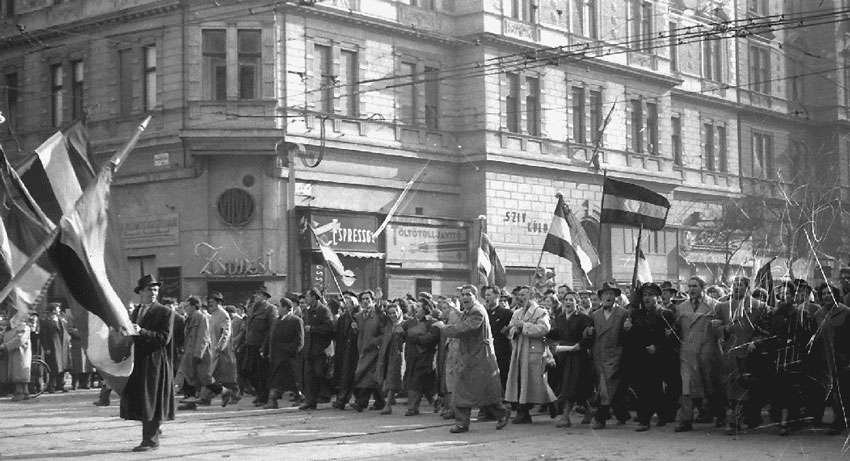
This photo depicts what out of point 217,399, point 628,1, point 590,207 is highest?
point 628,1

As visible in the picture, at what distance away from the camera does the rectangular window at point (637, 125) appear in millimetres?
47688

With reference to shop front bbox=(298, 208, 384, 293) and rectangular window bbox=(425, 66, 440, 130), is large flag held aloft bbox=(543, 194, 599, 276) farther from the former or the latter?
rectangular window bbox=(425, 66, 440, 130)

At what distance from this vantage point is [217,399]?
23.6 m

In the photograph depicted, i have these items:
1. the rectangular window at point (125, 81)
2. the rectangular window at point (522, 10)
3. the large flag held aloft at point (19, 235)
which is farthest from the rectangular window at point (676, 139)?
the large flag held aloft at point (19, 235)

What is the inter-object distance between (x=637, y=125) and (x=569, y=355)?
31396 millimetres

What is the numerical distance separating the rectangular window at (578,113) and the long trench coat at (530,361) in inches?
1082

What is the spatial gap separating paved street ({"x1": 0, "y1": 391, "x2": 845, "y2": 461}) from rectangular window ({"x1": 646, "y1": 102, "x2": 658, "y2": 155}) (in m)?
30.8

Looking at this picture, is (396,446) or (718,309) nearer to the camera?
(396,446)

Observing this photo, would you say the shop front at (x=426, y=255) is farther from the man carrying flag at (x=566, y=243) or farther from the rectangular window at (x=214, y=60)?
the man carrying flag at (x=566, y=243)

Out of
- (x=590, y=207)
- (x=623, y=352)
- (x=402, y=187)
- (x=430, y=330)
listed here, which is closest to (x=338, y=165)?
(x=402, y=187)

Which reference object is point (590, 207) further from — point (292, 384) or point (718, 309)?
point (718, 309)

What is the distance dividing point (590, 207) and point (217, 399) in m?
23.6

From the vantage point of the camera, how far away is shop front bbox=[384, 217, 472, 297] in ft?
125

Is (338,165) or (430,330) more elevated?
(338,165)
